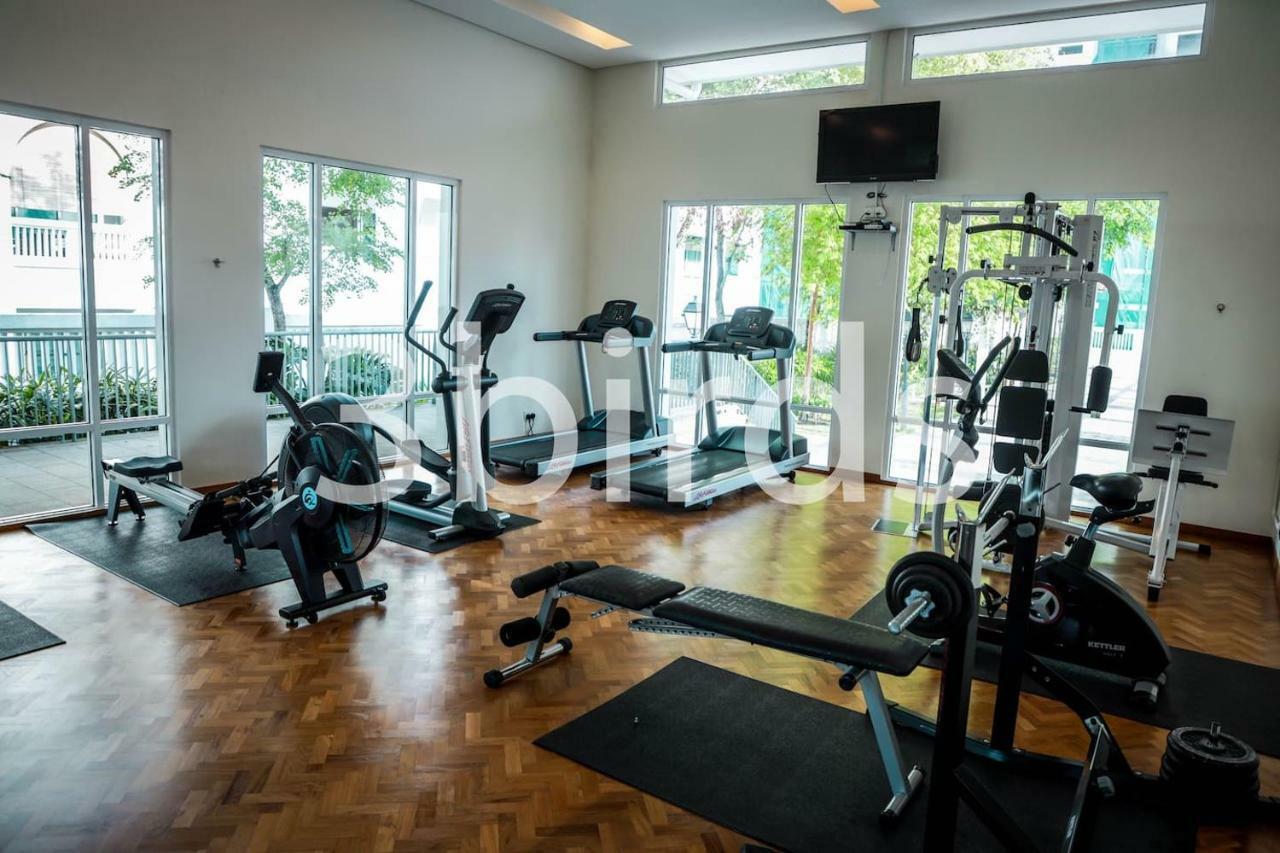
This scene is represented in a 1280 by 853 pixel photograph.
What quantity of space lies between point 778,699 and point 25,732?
2446 mm

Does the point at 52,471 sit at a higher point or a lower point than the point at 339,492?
lower

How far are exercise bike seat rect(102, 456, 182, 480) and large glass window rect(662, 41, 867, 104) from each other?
496cm

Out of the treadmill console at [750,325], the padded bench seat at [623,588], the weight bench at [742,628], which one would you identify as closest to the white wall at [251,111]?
the treadmill console at [750,325]

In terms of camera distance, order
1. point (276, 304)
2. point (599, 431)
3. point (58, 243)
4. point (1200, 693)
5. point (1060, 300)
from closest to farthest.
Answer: point (1200, 693), point (1060, 300), point (58, 243), point (276, 304), point (599, 431)

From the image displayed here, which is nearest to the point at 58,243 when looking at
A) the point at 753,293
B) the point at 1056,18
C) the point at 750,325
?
the point at 750,325

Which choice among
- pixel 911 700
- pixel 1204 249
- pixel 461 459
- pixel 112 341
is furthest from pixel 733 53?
pixel 911 700

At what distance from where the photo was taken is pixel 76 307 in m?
5.04

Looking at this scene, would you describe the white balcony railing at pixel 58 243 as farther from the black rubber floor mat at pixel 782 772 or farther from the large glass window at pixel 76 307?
the black rubber floor mat at pixel 782 772

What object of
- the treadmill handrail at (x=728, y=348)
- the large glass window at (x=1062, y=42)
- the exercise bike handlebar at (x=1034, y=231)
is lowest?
the treadmill handrail at (x=728, y=348)

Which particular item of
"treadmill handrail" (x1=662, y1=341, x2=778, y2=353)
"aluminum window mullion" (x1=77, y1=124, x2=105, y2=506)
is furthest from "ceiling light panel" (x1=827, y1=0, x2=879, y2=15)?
"aluminum window mullion" (x1=77, y1=124, x2=105, y2=506)

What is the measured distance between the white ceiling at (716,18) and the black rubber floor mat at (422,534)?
3.53m

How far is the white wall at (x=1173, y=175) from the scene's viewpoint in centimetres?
549

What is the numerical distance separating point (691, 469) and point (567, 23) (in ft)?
11.5

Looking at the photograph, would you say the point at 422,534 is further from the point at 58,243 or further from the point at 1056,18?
the point at 1056,18
